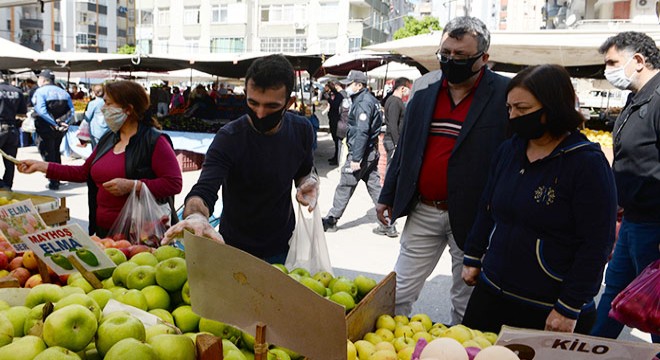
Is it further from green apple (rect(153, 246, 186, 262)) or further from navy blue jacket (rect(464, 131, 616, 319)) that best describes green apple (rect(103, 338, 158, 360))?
navy blue jacket (rect(464, 131, 616, 319))

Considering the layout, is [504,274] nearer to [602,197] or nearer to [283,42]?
[602,197]

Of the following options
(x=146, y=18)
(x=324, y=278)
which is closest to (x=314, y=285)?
(x=324, y=278)

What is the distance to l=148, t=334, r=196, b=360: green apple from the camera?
4.89 feet

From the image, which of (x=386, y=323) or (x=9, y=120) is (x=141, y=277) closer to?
(x=386, y=323)

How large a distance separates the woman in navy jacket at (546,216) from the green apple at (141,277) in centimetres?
147

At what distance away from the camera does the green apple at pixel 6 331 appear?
1.55m

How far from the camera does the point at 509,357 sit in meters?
1.58

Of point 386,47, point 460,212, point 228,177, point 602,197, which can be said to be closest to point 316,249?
point 228,177

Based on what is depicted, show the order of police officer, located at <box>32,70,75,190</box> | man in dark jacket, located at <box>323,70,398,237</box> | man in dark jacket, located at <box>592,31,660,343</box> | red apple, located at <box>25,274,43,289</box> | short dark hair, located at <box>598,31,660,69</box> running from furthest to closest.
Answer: police officer, located at <box>32,70,75,190</box> < man in dark jacket, located at <box>323,70,398,237</box> < short dark hair, located at <box>598,31,660,69</box> < man in dark jacket, located at <box>592,31,660,343</box> < red apple, located at <box>25,274,43,289</box>

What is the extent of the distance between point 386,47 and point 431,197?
5.28 metres

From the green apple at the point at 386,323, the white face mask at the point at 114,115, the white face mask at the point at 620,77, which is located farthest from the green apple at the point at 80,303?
the white face mask at the point at 620,77

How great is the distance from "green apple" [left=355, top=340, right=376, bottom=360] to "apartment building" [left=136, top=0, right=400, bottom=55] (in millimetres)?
45518

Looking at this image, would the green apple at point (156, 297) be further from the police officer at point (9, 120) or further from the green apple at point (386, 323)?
the police officer at point (9, 120)

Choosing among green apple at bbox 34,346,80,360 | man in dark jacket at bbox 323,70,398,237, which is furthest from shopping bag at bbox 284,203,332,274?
man in dark jacket at bbox 323,70,398,237
